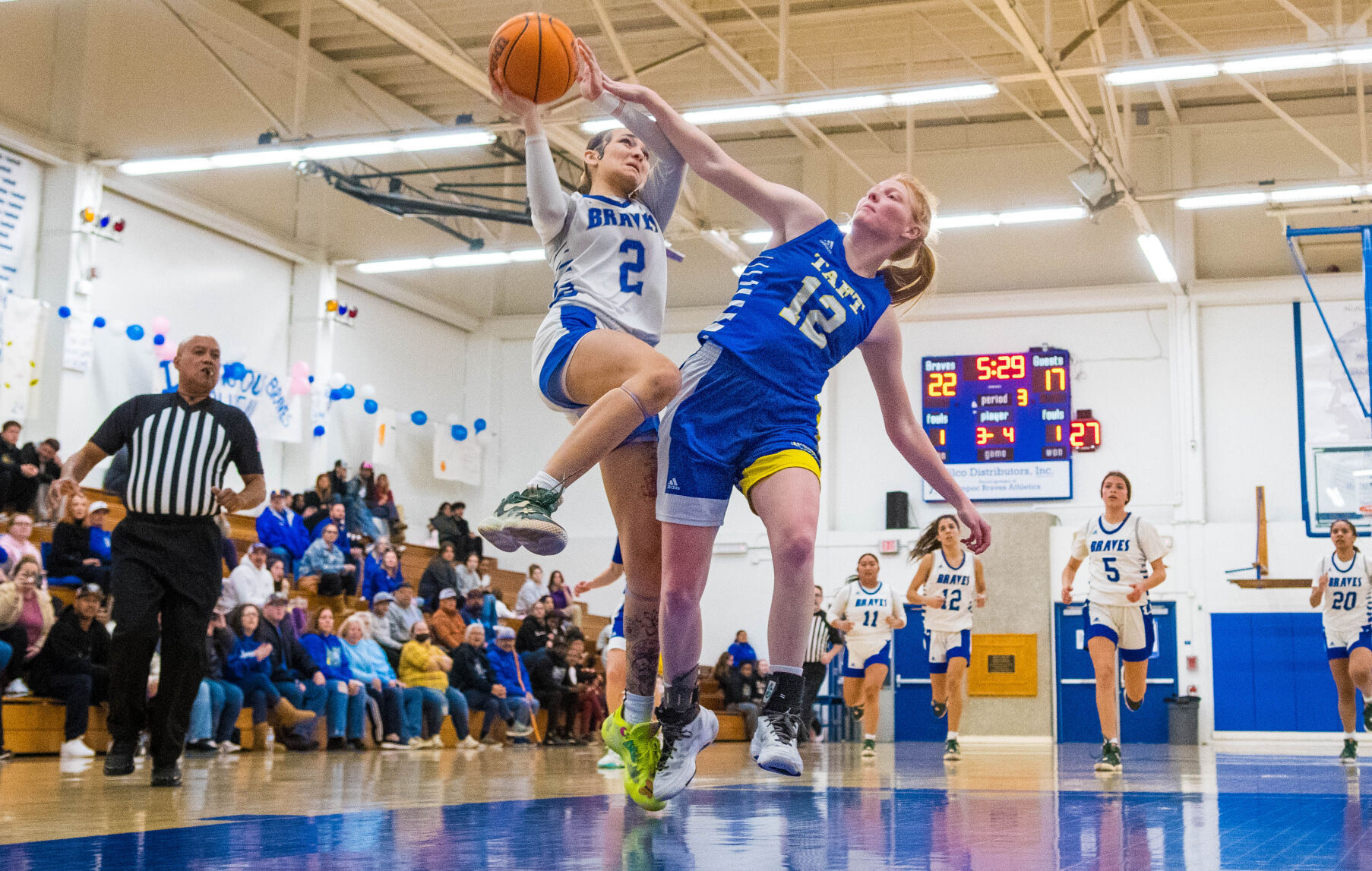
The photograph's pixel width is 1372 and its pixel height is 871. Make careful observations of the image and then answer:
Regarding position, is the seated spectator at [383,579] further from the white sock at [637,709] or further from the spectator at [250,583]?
Result: the white sock at [637,709]

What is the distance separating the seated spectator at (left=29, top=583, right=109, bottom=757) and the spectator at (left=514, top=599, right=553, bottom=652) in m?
6.42

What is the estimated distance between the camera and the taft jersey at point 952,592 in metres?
11.2

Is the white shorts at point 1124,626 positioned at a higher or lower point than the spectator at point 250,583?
lower

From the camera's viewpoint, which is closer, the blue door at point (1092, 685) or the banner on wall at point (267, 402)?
the banner on wall at point (267, 402)

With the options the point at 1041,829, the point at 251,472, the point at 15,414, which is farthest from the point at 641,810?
the point at 15,414

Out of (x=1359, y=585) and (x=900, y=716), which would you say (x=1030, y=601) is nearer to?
(x=900, y=716)

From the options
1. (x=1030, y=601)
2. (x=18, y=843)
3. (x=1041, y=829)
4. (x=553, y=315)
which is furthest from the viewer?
(x=1030, y=601)

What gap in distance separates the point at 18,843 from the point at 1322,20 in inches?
732

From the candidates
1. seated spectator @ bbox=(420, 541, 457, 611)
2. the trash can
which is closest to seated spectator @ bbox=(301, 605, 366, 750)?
seated spectator @ bbox=(420, 541, 457, 611)

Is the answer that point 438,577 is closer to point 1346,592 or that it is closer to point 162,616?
point 1346,592

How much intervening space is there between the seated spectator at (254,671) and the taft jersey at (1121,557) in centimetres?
677

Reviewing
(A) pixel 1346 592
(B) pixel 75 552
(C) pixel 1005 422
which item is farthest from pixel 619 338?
(C) pixel 1005 422

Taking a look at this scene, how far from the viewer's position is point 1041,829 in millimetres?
3822

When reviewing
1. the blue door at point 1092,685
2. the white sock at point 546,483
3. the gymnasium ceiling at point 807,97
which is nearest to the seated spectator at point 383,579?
the gymnasium ceiling at point 807,97
